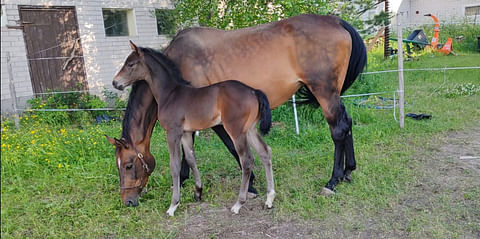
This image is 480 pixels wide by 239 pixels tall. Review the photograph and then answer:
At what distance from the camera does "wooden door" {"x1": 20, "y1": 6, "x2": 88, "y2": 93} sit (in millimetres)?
6988

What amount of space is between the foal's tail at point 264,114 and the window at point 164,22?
19.9 feet

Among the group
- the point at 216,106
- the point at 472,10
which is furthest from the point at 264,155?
the point at 472,10

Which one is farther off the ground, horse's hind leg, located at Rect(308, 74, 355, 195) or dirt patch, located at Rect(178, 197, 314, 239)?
horse's hind leg, located at Rect(308, 74, 355, 195)

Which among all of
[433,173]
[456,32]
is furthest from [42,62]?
[456,32]

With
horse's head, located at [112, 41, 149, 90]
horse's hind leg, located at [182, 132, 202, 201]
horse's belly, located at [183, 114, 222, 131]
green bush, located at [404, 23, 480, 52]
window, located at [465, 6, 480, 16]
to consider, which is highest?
window, located at [465, 6, 480, 16]

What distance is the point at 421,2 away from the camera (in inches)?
816

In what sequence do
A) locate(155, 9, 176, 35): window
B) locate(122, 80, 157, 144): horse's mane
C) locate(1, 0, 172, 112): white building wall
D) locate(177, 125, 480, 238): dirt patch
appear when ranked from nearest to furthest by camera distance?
locate(177, 125, 480, 238): dirt patch, locate(122, 80, 157, 144): horse's mane, locate(1, 0, 172, 112): white building wall, locate(155, 9, 176, 35): window

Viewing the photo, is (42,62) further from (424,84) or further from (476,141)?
(424,84)

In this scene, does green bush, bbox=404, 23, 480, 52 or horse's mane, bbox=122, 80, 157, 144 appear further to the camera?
green bush, bbox=404, 23, 480, 52

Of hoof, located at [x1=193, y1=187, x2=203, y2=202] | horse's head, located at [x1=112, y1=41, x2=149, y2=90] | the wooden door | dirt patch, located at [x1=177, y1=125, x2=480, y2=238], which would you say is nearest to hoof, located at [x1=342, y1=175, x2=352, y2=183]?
dirt patch, located at [x1=177, y1=125, x2=480, y2=238]

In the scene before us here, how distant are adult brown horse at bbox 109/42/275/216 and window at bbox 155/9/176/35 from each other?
5.62 meters

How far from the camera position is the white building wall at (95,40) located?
22.0 ft

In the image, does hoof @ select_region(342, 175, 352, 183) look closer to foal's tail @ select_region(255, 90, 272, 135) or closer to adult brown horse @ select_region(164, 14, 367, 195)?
adult brown horse @ select_region(164, 14, 367, 195)

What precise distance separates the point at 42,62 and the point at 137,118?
5.11m
